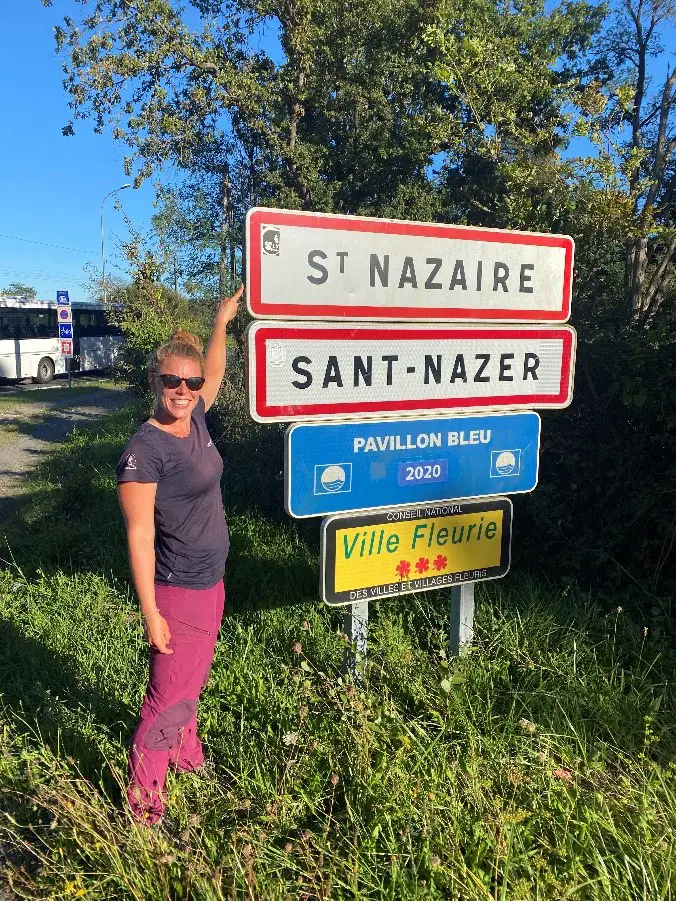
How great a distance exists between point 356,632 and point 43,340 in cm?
2294

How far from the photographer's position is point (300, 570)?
173 inches

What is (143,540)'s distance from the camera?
6.93 ft

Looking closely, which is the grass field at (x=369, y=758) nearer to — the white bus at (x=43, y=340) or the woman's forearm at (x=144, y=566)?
the woman's forearm at (x=144, y=566)

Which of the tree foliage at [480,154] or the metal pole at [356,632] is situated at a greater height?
the tree foliage at [480,154]

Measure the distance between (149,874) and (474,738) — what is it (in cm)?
114

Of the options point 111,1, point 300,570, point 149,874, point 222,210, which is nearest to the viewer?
point 149,874

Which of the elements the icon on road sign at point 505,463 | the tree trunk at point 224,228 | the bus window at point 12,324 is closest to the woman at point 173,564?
the icon on road sign at point 505,463

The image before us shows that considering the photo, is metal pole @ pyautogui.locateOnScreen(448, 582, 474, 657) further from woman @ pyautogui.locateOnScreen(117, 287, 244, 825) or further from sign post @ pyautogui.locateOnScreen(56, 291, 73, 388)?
sign post @ pyautogui.locateOnScreen(56, 291, 73, 388)

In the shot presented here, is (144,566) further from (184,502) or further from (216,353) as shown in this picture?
(216,353)

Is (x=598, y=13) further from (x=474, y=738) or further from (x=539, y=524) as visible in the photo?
(x=474, y=738)

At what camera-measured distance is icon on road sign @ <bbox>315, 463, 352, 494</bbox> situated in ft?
8.04

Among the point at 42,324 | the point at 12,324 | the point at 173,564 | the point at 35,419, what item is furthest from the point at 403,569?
the point at 42,324

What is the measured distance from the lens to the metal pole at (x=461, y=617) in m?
2.90

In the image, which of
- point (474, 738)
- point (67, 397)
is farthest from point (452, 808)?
point (67, 397)
